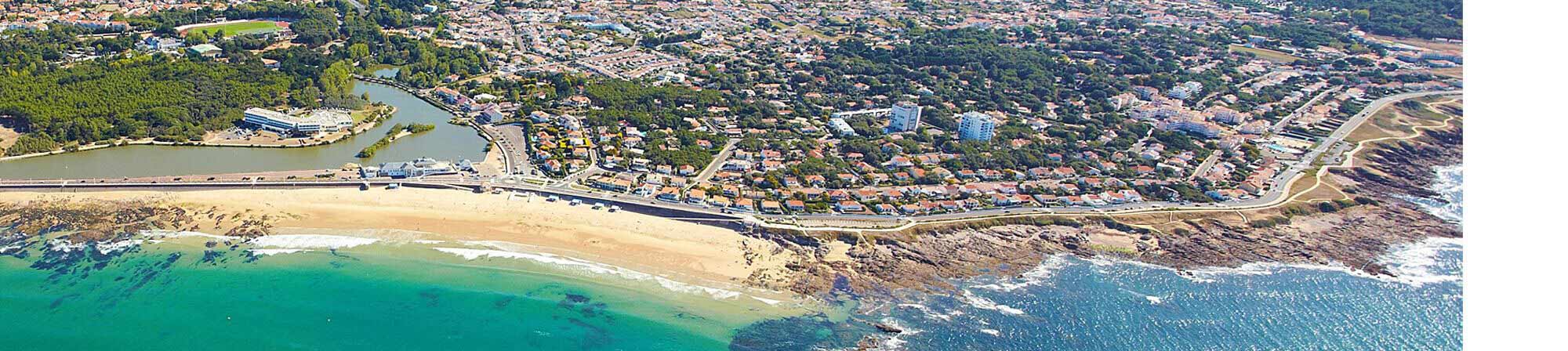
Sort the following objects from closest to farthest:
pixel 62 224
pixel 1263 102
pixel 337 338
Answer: pixel 337 338 < pixel 62 224 < pixel 1263 102

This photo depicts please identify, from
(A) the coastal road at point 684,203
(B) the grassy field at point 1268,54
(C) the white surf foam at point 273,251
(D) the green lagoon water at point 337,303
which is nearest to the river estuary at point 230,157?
(A) the coastal road at point 684,203

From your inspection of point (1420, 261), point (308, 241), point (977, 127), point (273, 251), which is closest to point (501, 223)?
point (308, 241)

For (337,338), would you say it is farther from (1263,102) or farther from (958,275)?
(1263,102)

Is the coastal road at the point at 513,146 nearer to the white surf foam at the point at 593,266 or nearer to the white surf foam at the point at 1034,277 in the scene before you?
the white surf foam at the point at 593,266

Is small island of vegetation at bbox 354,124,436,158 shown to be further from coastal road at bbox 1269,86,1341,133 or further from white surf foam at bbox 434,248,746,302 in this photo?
coastal road at bbox 1269,86,1341,133

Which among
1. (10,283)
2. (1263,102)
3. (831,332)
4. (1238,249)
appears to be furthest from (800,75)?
(10,283)

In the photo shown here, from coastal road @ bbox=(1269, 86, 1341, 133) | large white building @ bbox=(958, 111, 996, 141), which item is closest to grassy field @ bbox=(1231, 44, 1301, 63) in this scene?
coastal road @ bbox=(1269, 86, 1341, 133)
